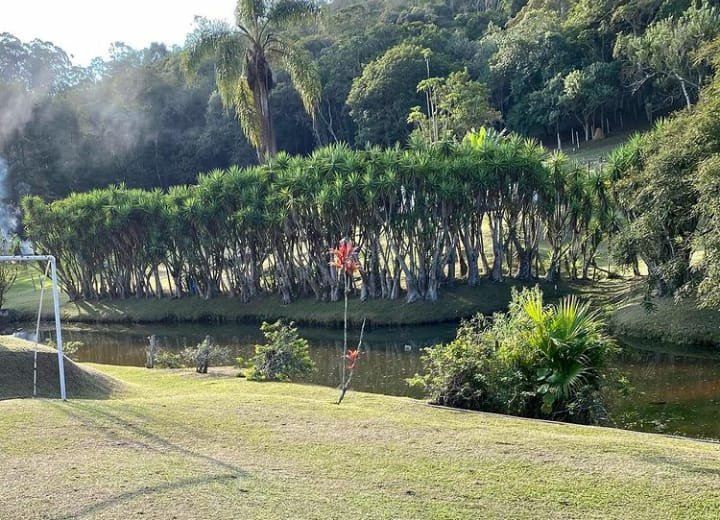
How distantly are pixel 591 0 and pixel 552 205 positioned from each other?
37.0 m

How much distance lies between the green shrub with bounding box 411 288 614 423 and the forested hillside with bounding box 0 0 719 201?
134ft

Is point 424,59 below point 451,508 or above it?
above

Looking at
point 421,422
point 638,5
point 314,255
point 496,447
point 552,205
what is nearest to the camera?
point 496,447

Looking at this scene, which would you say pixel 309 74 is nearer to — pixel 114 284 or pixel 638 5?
pixel 114 284

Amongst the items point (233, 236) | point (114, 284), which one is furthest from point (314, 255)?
point (114, 284)

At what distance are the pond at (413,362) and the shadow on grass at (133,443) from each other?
9.10 m

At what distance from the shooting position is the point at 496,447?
382 inches

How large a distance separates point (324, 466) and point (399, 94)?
59.8 m

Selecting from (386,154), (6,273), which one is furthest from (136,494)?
(6,273)

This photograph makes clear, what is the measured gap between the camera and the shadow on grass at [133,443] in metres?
7.53

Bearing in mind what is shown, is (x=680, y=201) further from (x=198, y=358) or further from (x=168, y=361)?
(x=168, y=361)

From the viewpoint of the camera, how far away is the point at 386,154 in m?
33.3

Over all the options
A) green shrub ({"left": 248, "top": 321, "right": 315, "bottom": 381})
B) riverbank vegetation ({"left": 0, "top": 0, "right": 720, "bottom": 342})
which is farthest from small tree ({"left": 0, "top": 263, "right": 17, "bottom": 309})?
green shrub ({"left": 248, "top": 321, "right": 315, "bottom": 381})

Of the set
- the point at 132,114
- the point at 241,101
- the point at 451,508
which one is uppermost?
the point at 132,114
